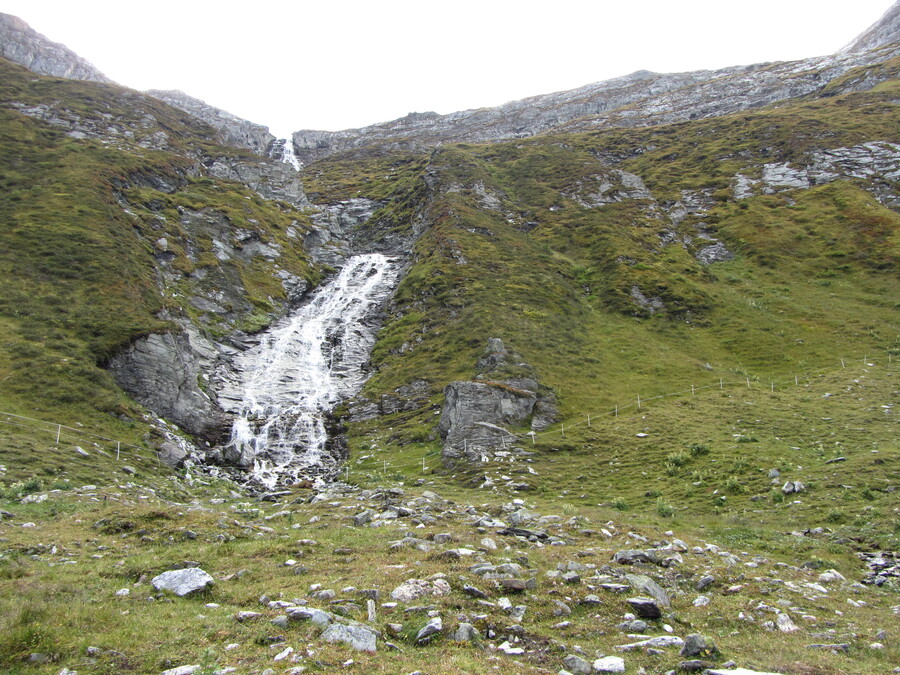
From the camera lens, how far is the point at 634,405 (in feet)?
131

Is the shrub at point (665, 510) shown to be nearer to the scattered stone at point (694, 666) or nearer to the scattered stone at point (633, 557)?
the scattered stone at point (633, 557)

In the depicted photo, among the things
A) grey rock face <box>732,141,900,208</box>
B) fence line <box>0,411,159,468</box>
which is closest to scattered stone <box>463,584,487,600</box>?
fence line <box>0,411,159,468</box>

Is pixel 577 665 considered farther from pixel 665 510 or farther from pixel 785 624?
pixel 665 510

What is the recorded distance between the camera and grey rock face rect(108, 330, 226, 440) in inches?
1435

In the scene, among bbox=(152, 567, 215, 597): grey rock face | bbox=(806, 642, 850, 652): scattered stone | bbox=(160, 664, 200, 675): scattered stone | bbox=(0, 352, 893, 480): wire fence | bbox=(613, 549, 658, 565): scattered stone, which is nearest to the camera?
bbox=(160, 664, 200, 675): scattered stone

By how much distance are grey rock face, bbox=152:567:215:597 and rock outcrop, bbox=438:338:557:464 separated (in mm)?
22291

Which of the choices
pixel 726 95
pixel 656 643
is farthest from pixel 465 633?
pixel 726 95

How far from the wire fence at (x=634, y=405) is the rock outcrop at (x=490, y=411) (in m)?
0.68

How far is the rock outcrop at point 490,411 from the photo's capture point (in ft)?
110

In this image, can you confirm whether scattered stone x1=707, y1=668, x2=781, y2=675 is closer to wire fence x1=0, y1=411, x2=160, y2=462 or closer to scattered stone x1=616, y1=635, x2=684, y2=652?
scattered stone x1=616, y1=635, x2=684, y2=652

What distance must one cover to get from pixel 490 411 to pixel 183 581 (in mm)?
27210

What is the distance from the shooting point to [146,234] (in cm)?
6247

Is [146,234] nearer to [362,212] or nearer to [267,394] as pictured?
[267,394]

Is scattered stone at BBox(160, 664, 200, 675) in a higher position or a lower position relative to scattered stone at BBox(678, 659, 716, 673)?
higher
